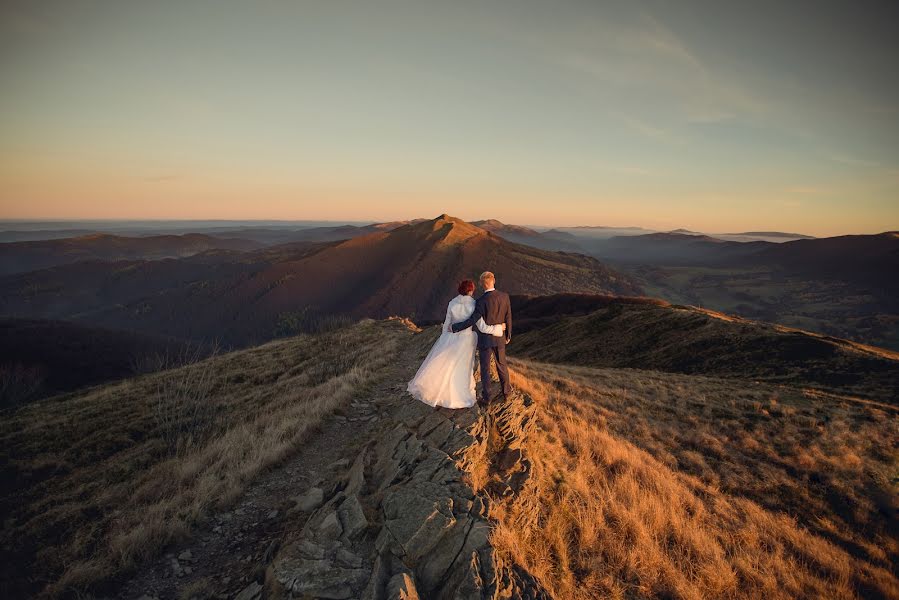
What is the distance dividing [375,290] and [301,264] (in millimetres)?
48184

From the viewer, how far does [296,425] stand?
30.0 ft

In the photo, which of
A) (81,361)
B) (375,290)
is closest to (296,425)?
(81,361)

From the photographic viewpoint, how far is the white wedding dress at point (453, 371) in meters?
7.94

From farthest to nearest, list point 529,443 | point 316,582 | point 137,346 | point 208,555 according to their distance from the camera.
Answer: point 137,346
point 529,443
point 208,555
point 316,582

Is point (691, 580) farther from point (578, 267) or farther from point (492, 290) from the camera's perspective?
point (578, 267)

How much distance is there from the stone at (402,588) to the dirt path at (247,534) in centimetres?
200

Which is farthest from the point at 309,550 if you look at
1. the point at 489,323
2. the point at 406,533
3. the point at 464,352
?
the point at 489,323

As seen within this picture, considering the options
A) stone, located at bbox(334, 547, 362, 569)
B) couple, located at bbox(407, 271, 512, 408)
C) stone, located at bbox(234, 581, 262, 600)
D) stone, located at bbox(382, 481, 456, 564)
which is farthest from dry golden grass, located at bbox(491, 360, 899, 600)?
stone, located at bbox(234, 581, 262, 600)

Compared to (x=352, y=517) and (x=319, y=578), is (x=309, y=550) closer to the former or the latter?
(x=319, y=578)

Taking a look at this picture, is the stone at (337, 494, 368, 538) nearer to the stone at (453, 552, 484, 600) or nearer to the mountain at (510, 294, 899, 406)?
the stone at (453, 552, 484, 600)

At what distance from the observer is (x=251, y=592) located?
4160 millimetres

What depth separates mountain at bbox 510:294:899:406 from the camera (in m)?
21.4

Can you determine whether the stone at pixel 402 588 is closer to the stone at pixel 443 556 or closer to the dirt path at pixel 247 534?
the stone at pixel 443 556

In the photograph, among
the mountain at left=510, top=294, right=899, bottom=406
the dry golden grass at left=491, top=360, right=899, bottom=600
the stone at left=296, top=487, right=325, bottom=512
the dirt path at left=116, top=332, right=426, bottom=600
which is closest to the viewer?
the dirt path at left=116, top=332, right=426, bottom=600
